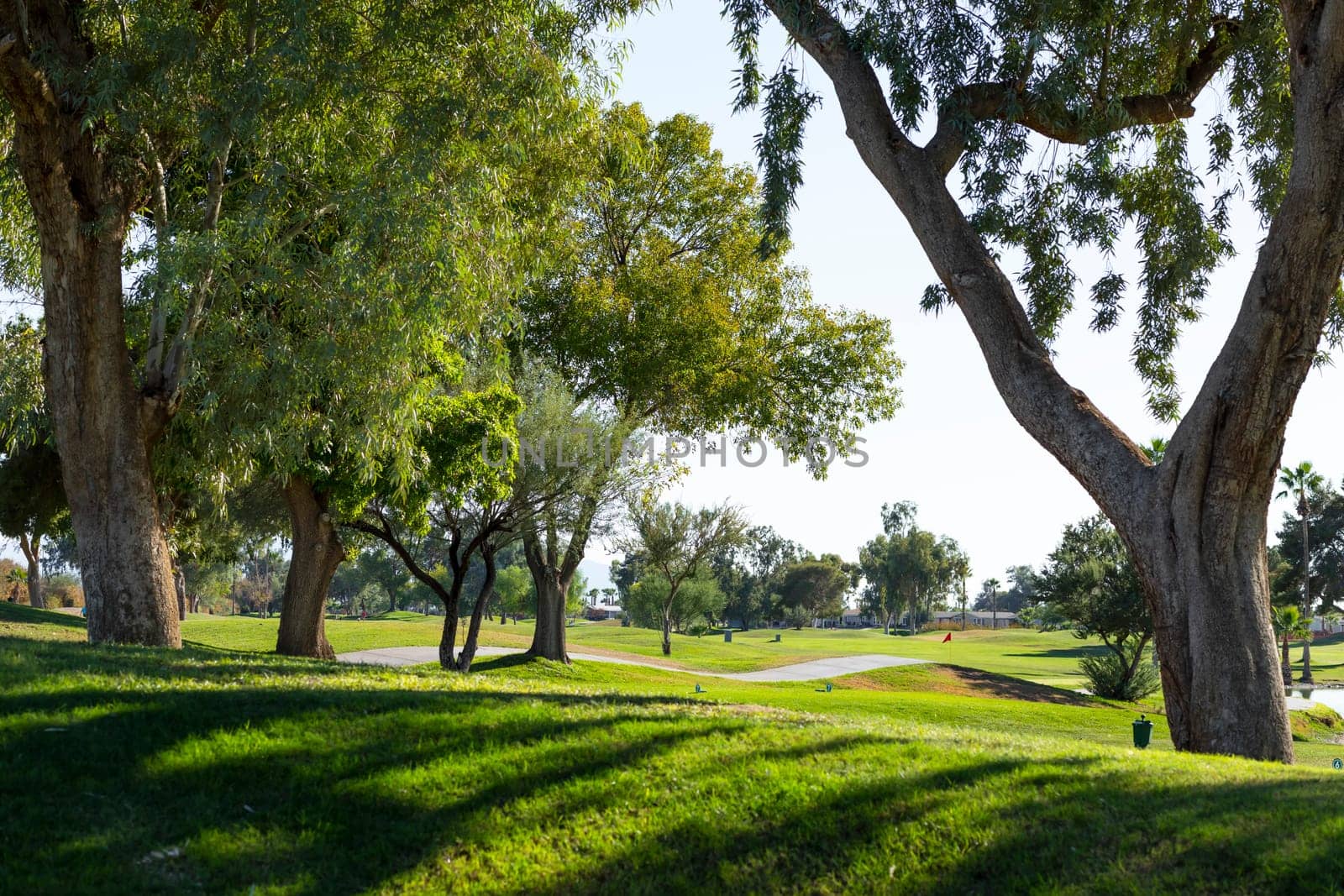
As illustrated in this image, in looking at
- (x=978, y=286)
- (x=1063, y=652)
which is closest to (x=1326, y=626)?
(x=1063, y=652)

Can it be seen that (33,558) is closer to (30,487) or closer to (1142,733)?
(30,487)

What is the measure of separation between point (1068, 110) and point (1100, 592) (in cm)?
2947

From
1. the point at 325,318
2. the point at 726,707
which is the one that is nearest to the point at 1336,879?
the point at 726,707

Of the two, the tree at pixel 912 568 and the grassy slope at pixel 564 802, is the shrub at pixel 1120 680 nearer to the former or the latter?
the grassy slope at pixel 564 802

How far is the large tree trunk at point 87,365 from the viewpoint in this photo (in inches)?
468

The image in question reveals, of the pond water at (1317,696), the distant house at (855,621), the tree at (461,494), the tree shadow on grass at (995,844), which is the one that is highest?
the tree at (461,494)

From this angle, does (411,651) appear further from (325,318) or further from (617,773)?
(617,773)

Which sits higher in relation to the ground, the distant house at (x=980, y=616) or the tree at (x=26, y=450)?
the tree at (x=26, y=450)

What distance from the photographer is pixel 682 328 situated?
81.4ft

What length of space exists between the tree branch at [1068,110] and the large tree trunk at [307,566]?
46.6 ft

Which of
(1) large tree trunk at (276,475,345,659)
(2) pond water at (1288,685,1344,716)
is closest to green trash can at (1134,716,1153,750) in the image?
(1) large tree trunk at (276,475,345,659)

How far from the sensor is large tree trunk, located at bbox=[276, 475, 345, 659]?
20516 mm

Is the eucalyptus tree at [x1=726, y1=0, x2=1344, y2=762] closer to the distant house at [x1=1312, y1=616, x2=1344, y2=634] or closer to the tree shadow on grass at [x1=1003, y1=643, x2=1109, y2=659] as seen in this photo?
the tree shadow on grass at [x1=1003, y1=643, x2=1109, y2=659]

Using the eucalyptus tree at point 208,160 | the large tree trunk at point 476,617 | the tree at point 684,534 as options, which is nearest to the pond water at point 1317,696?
the tree at point 684,534
